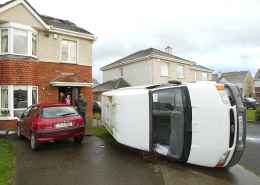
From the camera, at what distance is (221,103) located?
5.12 m

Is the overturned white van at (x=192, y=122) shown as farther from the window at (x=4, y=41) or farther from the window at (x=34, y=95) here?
the window at (x=4, y=41)

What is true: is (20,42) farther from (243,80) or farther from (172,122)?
(243,80)

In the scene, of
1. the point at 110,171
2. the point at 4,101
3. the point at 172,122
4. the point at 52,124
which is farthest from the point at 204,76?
the point at 110,171

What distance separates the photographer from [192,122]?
5.41 m

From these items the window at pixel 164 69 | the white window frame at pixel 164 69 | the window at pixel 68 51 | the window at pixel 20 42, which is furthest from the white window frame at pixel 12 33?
the window at pixel 164 69

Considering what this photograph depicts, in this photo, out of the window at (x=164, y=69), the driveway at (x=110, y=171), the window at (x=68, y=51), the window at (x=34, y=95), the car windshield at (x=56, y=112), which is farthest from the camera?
the window at (x=164, y=69)

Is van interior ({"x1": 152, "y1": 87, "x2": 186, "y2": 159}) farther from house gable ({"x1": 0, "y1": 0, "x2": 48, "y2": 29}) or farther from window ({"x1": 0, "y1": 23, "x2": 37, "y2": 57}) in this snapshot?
house gable ({"x1": 0, "y1": 0, "x2": 48, "y2": 29})

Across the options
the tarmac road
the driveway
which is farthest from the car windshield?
the tarmac road

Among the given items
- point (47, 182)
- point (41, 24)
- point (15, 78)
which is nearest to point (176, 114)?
point (47, 182)

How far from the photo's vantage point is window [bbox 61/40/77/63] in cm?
1502

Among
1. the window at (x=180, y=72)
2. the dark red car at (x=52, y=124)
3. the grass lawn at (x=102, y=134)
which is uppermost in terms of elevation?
the window at (x=180, y=72)

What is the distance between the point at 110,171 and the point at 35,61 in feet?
32.2

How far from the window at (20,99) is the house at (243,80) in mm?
50097

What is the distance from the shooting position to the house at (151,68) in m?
24.2
